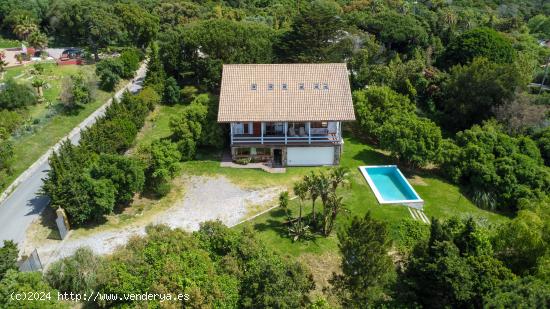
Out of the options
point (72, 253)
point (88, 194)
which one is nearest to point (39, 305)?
point (72, 253)

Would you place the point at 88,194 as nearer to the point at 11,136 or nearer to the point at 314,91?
the point at 11,136

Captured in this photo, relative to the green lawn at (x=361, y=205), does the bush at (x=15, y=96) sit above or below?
above

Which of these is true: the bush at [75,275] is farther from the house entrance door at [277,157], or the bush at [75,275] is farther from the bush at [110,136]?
the house entrance door at [277,157]

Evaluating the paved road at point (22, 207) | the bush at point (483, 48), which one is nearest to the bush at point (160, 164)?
the paved road at point (22, 207)

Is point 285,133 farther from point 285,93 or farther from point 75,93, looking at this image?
point 75,93

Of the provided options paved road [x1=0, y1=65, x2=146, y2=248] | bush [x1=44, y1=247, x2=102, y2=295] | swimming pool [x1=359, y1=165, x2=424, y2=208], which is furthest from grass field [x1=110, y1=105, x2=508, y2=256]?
paved road [x1=0, y1=65, x2=146, y2=248]

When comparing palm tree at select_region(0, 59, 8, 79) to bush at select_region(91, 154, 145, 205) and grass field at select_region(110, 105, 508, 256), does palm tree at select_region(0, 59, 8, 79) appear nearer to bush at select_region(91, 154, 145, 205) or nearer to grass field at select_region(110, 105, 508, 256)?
grass field at select_region(110, 105, 508, 256)

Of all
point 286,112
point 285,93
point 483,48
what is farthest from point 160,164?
point 483,48
